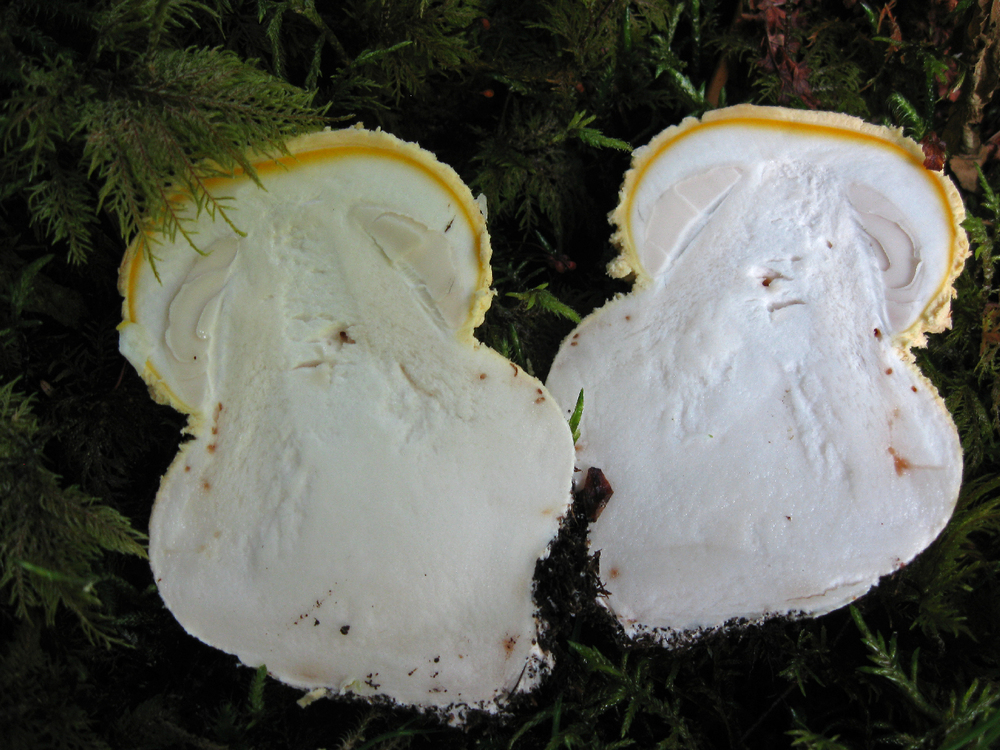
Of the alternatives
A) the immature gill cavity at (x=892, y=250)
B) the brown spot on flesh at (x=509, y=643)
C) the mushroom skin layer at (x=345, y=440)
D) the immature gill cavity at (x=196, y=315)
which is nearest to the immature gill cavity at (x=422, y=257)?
the mushroom skin layer at (x=345, y=440)

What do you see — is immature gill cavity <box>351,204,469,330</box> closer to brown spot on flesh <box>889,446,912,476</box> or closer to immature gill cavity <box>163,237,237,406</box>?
immature gill cavity <box>163,237,237,406</box>

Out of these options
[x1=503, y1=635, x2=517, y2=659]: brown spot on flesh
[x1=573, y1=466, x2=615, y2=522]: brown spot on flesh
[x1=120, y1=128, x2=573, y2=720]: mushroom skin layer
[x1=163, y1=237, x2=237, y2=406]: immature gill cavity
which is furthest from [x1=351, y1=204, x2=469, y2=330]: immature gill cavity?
[x1=503, y1=635, x2=517, y2=659]: brown spot on flesh

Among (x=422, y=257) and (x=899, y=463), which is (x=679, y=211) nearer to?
(x=422, y=257)

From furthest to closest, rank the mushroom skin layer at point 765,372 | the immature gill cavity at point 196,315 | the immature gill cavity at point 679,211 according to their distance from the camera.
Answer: the immature gill cavity at point 679,211, the mushroom skin layer at point 765,372, the immature gill cavity at point 196,315

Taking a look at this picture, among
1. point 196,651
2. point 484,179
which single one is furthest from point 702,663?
point 484,179

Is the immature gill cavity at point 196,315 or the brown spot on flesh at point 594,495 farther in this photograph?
the brown spot on flesh at point 594,495

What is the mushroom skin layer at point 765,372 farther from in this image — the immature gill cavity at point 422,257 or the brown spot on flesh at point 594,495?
the immature gill cavity at point 422,257

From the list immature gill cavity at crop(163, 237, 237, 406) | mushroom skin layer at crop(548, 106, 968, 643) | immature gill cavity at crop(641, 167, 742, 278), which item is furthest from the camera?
immature gill cavity at crop(641, 167, 742, 278)
